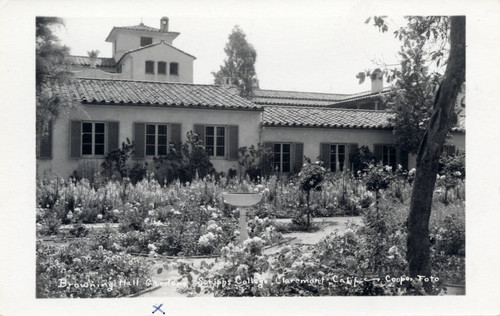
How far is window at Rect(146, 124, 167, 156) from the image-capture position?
45.0 ft

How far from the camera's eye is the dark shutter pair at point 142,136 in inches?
531

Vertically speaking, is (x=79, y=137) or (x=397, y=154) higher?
(x=79, y=137)

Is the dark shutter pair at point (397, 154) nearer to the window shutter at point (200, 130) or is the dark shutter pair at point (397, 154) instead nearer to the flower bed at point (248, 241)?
the flower bed at point (248, 241)

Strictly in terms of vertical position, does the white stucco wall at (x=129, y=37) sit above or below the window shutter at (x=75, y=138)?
above

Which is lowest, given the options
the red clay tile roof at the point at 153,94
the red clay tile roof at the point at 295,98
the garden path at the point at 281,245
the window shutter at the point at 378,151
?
the garden path at the point at 281,245

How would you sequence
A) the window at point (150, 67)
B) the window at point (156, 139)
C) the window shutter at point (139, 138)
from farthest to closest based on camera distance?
1. the window at point (150, 67)
2. the window at point (156, 139)
3. the window shutter at point (139, 138)

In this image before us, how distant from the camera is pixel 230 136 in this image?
14.2 meters

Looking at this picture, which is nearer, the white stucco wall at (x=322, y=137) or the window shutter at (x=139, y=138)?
the window shutter at (x=139, y=138)

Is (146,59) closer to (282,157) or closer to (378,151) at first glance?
(282,157)

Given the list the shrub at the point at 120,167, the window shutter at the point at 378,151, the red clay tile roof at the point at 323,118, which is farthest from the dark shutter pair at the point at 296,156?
the shrub at the point at 120,167

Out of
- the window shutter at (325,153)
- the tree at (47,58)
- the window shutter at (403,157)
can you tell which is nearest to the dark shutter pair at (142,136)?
the window shutter at (325,153)

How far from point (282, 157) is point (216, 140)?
6.70 ft

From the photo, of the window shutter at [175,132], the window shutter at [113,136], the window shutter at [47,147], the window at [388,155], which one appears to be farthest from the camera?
the window at [388,155]

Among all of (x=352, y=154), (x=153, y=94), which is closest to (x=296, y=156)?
(x=352, y=154)
